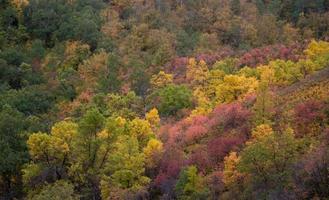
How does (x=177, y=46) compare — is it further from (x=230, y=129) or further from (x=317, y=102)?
(x=317, y=102)

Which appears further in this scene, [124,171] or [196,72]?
[196,72]

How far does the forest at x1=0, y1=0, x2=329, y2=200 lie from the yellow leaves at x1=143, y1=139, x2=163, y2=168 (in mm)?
157

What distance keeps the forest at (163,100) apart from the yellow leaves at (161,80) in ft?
0.84

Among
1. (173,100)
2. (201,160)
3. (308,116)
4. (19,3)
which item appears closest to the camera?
(308,116)

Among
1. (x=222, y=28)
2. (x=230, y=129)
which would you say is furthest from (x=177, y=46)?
(x=230, y=129)

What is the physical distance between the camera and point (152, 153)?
5509 cm

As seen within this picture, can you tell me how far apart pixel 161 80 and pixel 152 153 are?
38457 mm

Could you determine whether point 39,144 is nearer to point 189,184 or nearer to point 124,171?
point 124,171

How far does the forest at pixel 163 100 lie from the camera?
4384 cm

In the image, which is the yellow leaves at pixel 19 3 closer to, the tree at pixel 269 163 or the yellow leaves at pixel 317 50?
the yellow leaves at pixel 317 50

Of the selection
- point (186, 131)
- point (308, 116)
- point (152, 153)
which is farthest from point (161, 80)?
point (308, 116)

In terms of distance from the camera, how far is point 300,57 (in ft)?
299

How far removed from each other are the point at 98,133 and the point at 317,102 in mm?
22488

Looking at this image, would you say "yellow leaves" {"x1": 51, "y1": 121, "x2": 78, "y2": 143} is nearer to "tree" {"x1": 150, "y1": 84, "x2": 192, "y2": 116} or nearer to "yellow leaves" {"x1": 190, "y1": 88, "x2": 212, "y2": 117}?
"yellow leaves" {"x1": 190, "y1": 88, "x2": 212, "y2": 117}
